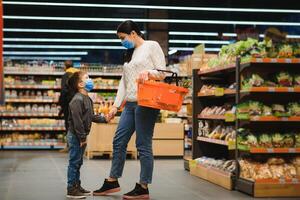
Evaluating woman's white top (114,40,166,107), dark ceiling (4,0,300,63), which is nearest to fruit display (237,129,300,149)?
woman's white top (114,40,166,107)

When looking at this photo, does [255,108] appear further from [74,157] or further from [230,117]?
[74,157]

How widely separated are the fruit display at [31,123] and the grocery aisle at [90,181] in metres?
2.80

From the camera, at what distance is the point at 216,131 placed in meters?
6.94

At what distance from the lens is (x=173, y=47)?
87.3ft

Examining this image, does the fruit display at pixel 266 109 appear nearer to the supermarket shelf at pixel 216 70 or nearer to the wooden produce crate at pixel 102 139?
the supermarket shelf at pixel 216 70

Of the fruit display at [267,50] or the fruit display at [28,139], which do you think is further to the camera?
the fruit display at [28,139]

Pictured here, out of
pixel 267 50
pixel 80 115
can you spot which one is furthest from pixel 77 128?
pixel 267 50

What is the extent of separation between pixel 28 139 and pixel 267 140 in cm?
784

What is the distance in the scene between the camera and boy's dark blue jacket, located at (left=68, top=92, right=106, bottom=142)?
17.0 feet

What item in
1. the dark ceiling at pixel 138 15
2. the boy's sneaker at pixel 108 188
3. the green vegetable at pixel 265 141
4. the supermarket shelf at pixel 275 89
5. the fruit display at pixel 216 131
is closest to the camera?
the boy's sneaker at pixel 108 188

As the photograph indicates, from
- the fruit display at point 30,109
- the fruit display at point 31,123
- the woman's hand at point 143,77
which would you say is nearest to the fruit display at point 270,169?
the woman's hand at point 143,77

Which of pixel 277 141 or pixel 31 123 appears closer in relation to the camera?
pixel 277 141

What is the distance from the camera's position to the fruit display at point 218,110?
6.54m

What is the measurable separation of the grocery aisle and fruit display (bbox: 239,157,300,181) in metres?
0.25
